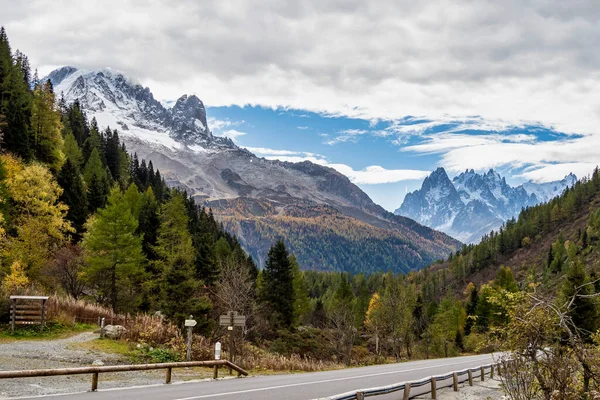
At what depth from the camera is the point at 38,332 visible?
2331 centimetres

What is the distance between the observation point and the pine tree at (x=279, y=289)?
52.6 m

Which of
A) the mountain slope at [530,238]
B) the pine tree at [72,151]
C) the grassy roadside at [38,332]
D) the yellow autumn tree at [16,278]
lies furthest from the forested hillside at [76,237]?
the mountain slope at [530,238]

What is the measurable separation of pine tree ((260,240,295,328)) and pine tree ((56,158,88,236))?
72.2 ft

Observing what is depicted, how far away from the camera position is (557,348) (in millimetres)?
10078

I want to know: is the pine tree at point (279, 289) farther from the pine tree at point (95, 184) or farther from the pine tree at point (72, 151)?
the pine tree at point (72, 151)

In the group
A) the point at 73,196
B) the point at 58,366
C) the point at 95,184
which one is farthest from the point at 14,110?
the point at 58,366

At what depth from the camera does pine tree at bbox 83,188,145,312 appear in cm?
3819

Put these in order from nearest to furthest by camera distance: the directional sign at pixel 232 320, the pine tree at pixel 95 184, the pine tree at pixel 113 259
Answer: the directional sign at pixel 232 320 < the pine tree at pixel 113 259 < the pine tree at pixel 95 184

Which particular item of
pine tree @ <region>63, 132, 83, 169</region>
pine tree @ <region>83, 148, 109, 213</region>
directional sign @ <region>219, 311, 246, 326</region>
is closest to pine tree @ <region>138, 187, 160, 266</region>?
pine tree @ <region>83, 148, 109, 213</region>

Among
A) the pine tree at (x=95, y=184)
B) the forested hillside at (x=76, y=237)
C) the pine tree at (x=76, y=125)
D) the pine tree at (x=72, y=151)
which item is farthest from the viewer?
the pine tree at (x=76, y=125)

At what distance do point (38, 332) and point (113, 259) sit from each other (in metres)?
15.3

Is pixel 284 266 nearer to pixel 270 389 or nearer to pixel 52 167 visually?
pixel 52 167

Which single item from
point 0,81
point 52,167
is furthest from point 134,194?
point 0,81

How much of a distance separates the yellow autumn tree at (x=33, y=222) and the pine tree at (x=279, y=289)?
22.1m
